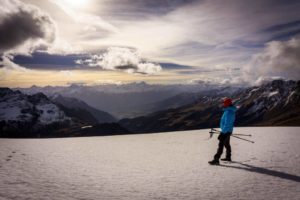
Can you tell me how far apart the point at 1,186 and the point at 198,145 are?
1350 centimetres

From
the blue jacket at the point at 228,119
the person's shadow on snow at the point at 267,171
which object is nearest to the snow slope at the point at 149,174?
the person's shadow on snow at the point at 267,171

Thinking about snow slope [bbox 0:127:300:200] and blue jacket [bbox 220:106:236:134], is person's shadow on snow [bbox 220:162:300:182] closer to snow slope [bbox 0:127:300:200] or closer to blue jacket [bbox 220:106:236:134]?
snow slope [bbox 0:127:300:200]

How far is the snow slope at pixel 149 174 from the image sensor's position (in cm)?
865

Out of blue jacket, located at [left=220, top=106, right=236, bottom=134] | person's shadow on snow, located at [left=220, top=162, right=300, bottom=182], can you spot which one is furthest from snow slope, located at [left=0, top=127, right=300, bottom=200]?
blue jacket, located at [left=220, top=106, right=236, bottom=134]

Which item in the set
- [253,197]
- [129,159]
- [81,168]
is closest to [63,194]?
[81,168]

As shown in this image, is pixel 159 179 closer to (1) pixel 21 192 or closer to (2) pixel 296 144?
(1) pixel 21 192

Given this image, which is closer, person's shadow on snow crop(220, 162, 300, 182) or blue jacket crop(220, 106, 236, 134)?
person's shadow on snow crop(220, 162, 300, 182)

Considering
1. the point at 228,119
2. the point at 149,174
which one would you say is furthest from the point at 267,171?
the point at 149,174

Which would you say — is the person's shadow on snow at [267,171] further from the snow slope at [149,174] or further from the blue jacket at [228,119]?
the blue jacket at [228,119]

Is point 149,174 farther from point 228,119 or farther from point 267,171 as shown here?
point 228,119

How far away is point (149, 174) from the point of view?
11.6 m

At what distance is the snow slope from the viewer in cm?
865

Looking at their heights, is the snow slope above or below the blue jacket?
below

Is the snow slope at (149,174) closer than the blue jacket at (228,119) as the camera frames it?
Yes
